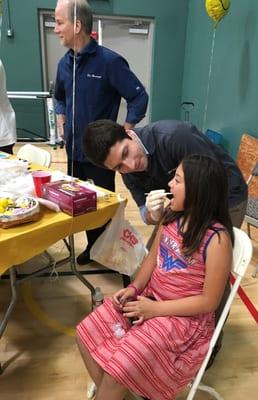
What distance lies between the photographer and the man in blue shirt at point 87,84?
1770 millimetres

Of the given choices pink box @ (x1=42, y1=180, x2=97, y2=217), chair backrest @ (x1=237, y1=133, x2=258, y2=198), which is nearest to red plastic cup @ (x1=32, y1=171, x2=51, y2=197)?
pink box @ (x1=42, y1=180, x2=97, y2=217)

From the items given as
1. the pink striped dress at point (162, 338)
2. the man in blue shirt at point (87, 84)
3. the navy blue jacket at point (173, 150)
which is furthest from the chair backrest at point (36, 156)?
the pink striped dress at point (162, 338)

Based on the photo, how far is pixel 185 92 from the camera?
5020mm

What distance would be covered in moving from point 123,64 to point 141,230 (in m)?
1.25

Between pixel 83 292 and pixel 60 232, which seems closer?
pixel 60 232

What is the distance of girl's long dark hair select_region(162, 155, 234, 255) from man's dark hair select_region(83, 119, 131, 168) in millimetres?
268

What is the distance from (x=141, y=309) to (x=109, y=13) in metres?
4.67

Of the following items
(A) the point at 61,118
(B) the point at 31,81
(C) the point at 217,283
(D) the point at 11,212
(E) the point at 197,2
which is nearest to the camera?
(C) the point at 217,283

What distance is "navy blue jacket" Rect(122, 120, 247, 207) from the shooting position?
1177 mm

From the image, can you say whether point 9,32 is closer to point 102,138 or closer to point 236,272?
point 102,138

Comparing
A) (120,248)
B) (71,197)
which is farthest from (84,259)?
(71,197)

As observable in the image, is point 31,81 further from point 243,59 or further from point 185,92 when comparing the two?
point 243,59

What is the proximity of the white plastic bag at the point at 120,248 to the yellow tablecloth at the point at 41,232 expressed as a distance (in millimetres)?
145

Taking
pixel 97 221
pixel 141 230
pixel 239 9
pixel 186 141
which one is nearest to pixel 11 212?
pixel 97 221
